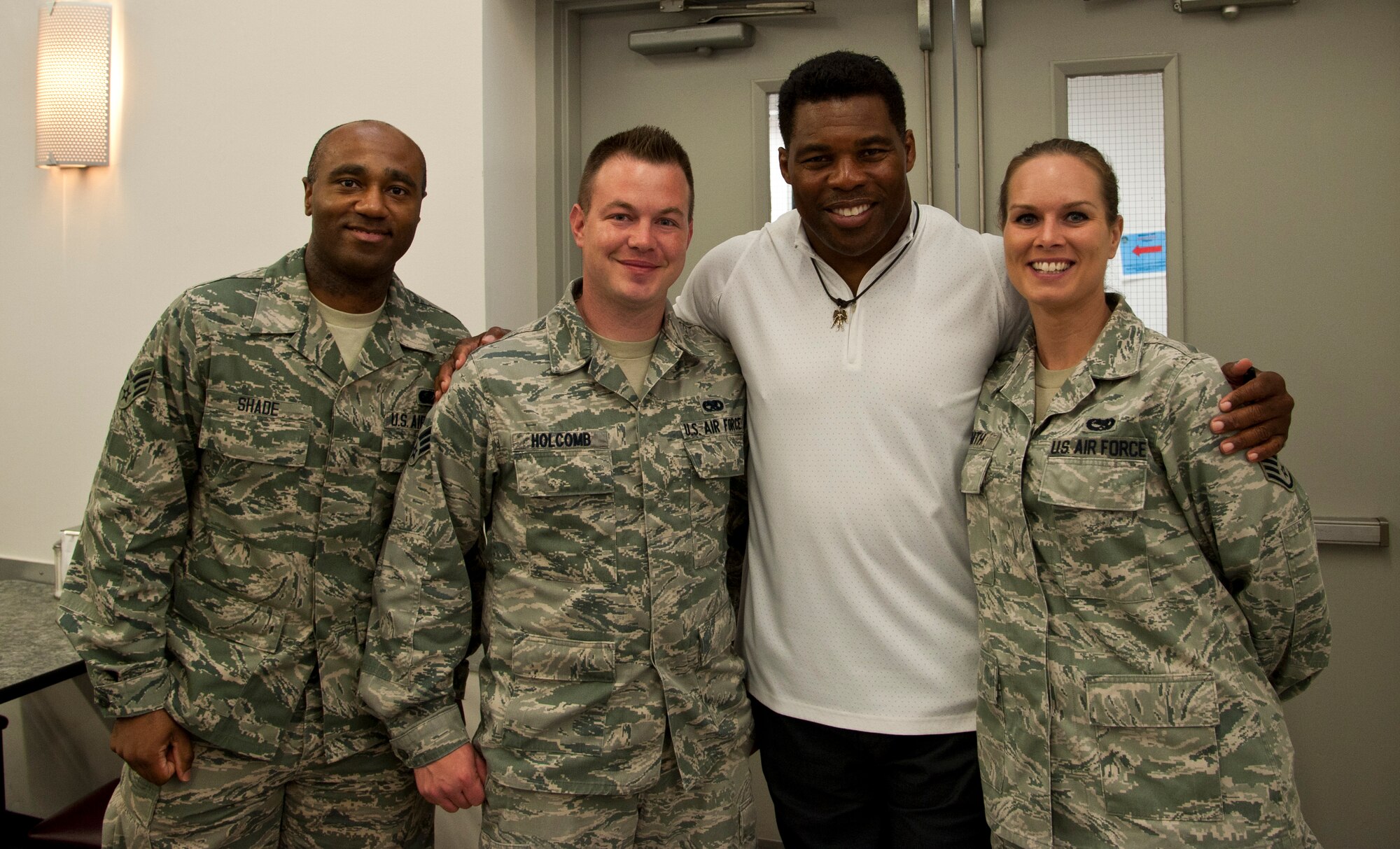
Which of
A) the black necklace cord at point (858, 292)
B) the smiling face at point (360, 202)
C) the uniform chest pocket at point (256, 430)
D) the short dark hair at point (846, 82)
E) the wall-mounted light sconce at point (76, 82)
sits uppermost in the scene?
the wall-mounted light sconce at point (76, 82)

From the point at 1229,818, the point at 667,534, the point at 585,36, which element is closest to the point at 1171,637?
the point at 1229,818

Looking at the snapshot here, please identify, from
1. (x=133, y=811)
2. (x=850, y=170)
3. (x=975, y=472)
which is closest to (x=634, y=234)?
(x=850, y=170)

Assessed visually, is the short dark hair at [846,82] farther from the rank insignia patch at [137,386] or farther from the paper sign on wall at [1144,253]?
the rank insignia patch at [137,386]

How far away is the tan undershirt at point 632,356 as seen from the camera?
5.00 ft

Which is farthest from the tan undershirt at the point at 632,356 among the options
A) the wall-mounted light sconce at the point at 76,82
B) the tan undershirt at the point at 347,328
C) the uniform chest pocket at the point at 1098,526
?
the wall-mounted light sconce at the point at 76,82

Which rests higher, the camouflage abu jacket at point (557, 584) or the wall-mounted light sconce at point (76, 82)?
the wall-mounted light sconce at point (76, 82)

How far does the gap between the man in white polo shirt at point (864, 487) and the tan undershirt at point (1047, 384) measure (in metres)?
0.11

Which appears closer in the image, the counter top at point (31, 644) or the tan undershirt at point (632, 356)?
the tan undershirt at point (632, 356)

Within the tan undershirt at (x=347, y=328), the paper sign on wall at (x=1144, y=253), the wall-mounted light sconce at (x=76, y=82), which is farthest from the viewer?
the wall-mounted light sconce at (x=76, y=82)

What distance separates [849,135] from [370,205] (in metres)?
0.77

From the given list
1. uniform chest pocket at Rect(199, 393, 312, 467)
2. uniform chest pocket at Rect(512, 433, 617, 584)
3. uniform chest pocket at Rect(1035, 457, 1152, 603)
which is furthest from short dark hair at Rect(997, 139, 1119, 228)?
uniform chest pocket at Rect(199, 393, 312, 467)

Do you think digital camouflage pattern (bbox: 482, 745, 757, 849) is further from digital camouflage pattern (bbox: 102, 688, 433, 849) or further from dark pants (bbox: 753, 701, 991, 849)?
digital camouflage pattern (bbox: 102, 688, 433, 849)

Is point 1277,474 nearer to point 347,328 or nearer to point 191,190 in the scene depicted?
point 347,328

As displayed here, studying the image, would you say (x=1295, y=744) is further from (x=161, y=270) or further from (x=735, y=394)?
(x=161, y=270)
